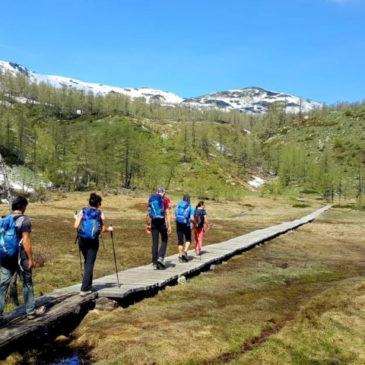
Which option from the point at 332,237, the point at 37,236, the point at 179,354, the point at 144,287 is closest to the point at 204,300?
the point at 144,287

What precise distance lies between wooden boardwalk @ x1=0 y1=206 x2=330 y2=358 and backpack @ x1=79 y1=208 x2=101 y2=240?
1686 mm

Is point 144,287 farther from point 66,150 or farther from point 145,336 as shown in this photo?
point 66,150

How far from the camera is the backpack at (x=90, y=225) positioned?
15.8 m

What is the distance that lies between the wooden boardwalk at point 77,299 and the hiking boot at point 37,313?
0.15 meters

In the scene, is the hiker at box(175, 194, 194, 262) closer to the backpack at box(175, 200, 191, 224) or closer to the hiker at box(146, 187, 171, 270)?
the backpack at box(175, 200, 191, 224)

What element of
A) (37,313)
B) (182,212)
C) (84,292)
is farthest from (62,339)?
(182,212)

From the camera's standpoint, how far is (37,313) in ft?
43.3

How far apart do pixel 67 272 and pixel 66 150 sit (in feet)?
585

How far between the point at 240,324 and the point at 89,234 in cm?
502

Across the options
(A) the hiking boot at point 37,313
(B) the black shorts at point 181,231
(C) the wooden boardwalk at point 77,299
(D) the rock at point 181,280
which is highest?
(B) the black shorts at point 181,231

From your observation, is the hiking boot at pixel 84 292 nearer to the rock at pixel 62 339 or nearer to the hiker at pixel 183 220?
the rock at pixel 62 339

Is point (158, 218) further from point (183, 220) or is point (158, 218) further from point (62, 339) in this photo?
point (62, 339)

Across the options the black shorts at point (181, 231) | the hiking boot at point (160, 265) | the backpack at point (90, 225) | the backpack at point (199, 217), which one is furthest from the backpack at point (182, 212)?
the backpack at point (90, 225)

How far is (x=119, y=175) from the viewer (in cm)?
17250
